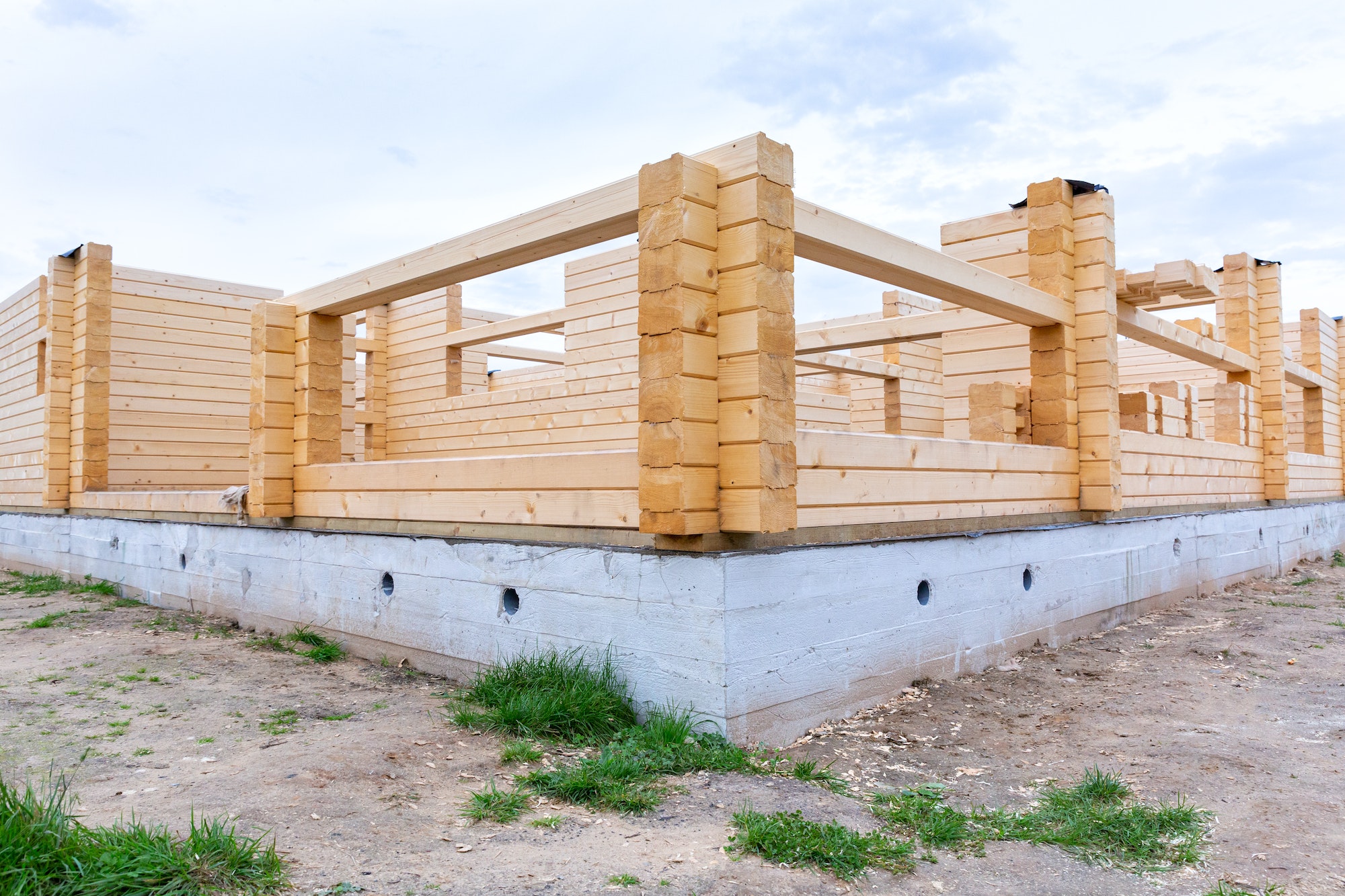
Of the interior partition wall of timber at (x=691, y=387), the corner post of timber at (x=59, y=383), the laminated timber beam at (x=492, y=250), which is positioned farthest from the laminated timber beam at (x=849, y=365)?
the corner post of timber at (x=59, y=383)

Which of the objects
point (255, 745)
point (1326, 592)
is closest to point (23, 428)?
point (255, 745)

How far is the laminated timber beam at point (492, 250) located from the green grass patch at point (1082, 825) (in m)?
3.09

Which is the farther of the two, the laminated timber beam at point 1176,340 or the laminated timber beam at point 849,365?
the laminated timber beam at point 849,365

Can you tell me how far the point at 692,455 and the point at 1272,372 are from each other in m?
11.2

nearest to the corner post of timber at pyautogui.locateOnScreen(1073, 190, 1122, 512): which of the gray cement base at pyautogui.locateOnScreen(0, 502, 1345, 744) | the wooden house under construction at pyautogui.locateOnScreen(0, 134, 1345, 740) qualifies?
the wooden house under construction at pyautogui.locateOnScreen(0, 134, 1345, 740)

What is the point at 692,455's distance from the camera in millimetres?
4176

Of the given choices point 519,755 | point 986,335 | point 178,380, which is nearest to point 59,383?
point 178,380

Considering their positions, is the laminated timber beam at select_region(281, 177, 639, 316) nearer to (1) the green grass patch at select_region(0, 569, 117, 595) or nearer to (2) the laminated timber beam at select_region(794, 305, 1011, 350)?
(2) the laminated timber beam at select_region(794, 305, 1011, 350)

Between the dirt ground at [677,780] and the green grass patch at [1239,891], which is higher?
the dirt ground at [677,780]

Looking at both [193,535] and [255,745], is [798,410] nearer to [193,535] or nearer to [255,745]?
[193,535]

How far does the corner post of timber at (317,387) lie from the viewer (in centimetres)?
698

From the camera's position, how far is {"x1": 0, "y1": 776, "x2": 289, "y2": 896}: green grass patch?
8.37ft

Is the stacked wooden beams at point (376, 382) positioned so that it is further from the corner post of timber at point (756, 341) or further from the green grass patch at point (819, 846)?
the green grass patch at point (819, 846)

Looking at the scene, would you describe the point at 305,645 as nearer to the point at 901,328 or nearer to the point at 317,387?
the point at 317,387
